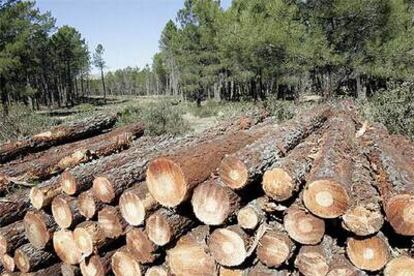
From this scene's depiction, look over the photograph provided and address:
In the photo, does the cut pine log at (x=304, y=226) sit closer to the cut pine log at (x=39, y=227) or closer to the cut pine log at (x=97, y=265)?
the cut pine log at (x=97, y=265)

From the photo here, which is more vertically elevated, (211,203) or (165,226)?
(211,203)

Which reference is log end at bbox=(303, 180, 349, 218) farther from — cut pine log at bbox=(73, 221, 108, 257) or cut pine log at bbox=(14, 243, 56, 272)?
cut pine log at bbox=(14, 243, 56, 272)

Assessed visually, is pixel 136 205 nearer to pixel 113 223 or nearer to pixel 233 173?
pixel 113 223

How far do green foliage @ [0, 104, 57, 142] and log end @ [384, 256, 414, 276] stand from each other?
449 inches

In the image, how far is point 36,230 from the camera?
17.0 ft

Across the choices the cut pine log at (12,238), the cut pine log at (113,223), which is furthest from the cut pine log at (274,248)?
the cut pine log at (12,238)

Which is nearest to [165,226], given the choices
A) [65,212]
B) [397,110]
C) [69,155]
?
[65,212]

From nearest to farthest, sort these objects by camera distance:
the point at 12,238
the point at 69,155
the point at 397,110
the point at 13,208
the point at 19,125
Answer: the point at 12,238, the point at 13,208, the point at 69,155, the point at 397,110, the point at 19,125

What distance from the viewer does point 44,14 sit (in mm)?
32156

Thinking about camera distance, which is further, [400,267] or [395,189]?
[395,189]

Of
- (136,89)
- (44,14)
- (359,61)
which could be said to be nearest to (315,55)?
(359,61)

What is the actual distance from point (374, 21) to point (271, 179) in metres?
18.1

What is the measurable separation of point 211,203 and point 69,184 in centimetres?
203

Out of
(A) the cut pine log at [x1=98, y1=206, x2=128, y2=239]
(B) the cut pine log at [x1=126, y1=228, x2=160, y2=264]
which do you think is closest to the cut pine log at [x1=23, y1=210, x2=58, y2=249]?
(A) the cut pine log at [x1=98, y1=206, x2=128, y2=239]
